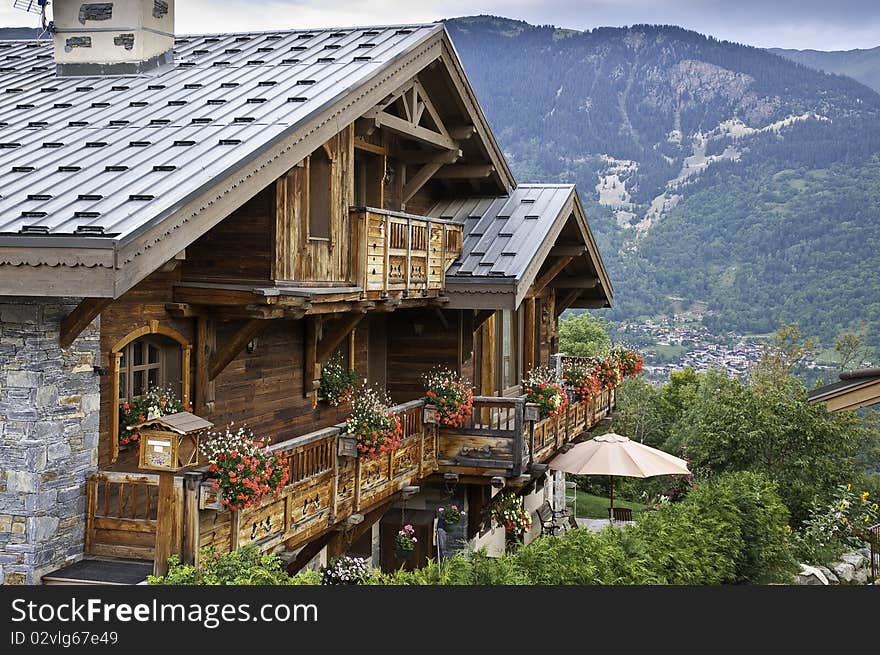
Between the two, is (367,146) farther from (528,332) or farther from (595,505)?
(595,505)

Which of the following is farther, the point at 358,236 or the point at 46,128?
the point at 358,236

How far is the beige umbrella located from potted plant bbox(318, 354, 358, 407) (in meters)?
4.68

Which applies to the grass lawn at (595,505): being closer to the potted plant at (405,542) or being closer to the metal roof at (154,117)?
the potted plant at (405,542)

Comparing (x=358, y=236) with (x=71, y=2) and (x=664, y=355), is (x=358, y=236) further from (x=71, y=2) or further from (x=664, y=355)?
(x=664, y=355)

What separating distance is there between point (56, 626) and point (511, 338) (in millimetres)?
13442

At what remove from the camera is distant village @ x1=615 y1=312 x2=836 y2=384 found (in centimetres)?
7156

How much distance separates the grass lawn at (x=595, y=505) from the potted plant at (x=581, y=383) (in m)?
12.1

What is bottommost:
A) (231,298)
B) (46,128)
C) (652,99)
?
(231,298)

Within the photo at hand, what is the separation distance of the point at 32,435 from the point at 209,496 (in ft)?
5.64

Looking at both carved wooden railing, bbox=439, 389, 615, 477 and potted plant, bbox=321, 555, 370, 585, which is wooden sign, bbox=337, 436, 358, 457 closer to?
potted plant, bbox=321, 555, 370, 585

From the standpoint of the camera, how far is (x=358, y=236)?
43.0 ft

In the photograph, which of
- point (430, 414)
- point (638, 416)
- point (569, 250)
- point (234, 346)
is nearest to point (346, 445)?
Result: point (234, 346)

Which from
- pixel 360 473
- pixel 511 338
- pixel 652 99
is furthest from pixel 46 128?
pixel 652 99

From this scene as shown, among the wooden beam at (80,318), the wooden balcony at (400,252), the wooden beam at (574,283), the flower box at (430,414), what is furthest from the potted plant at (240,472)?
the wooden beam at (574,283)
